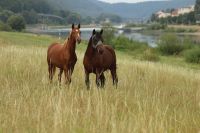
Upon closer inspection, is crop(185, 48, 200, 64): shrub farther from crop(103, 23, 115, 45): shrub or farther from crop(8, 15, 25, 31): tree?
crop(8, 15, 25, 31): tree

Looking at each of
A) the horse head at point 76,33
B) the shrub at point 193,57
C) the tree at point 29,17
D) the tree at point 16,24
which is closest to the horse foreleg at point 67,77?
the horse head at point 76,33

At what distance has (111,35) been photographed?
226ft

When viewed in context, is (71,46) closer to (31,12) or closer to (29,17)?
(29,17)

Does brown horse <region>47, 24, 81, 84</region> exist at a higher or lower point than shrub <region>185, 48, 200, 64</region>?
higher

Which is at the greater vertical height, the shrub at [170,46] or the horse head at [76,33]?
the horse head at [76,33]

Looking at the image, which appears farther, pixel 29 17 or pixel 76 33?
pixel 29 17

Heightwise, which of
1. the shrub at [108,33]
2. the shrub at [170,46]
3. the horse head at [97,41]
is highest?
the horse head at [97,41]

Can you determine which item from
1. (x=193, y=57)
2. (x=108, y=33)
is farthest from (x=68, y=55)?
(x=108, y=33)

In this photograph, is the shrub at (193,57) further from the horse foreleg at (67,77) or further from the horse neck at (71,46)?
the horse foreleg at (67,77)

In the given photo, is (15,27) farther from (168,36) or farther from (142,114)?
(142,114)

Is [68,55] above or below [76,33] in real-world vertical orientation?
below

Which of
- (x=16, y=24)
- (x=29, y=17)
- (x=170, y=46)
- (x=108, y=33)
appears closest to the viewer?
(x=170, y=46)

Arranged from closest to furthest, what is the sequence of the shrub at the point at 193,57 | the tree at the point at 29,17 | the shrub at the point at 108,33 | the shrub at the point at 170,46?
the shrub at the point at 193,57
the shrub at the point at 170,46
the shrub at the point at 108,33
the tree at the point at 29,17

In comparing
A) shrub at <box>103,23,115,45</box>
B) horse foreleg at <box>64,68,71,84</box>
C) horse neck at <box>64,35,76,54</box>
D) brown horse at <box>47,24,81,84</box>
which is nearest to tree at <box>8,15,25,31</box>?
shrub at <box>103,23,115,45</box>
